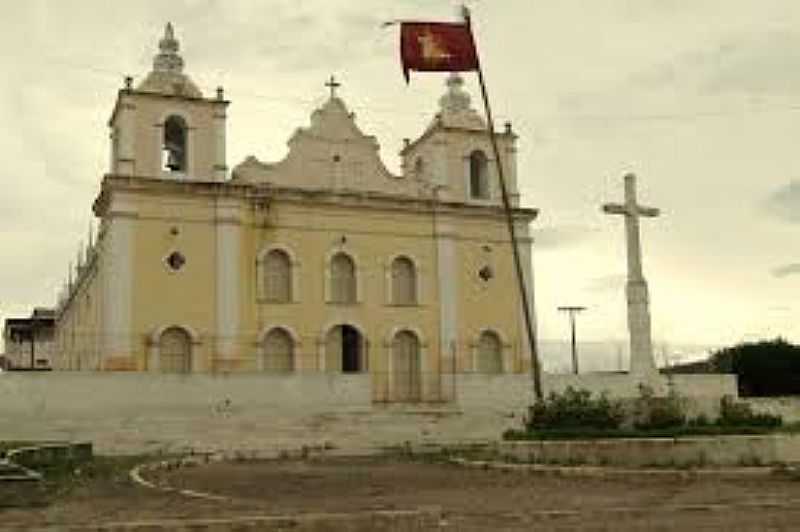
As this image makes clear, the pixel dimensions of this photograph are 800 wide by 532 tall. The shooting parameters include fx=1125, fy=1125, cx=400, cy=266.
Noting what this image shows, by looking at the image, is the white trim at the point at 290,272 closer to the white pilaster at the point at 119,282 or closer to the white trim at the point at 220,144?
the white trim at the point at 220,144

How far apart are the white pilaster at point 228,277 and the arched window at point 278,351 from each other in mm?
1350

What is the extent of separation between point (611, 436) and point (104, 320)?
20476 mm

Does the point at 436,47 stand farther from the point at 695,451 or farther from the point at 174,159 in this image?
the point at 174,159

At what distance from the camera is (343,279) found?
→ 132 ft

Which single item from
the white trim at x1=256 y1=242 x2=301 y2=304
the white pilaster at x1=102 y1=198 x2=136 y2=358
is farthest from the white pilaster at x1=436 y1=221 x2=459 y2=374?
the white pilaster at x1=102 y1=198 x2=136 y2=358

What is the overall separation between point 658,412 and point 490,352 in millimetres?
20390

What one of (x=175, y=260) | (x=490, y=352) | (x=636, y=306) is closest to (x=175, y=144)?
(x=175, y=260)

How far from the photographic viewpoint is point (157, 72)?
38.6 metres

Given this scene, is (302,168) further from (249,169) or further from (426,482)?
(426,482)

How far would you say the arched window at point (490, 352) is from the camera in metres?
41.2

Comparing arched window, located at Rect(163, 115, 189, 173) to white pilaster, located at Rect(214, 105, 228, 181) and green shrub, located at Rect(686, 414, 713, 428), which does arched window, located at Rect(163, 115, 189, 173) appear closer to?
white pilaster, located at Rect(214, 105, 228, 181)

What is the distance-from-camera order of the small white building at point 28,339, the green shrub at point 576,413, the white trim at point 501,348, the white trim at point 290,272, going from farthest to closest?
1. the small white building at point 28,339
2. the white trim at point 501,348
3. the white trim at point 290,272
4. the green shrub at point 576,413

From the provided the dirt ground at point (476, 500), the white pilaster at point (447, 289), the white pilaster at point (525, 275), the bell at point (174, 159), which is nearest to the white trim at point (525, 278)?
the white pilaster at point (525, 275)

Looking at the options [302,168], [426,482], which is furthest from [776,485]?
[302,168]
